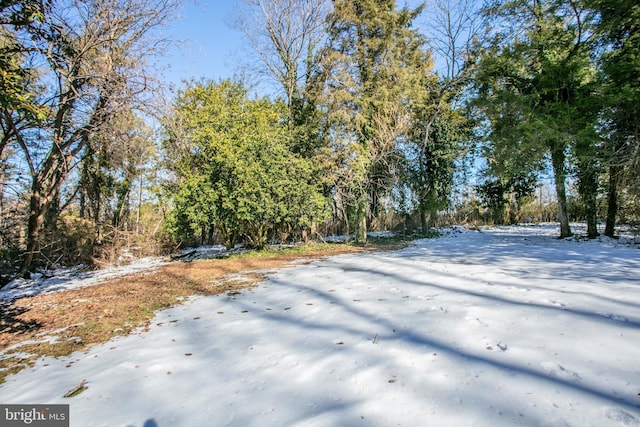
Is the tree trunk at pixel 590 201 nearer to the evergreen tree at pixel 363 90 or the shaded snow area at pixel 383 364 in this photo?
the evergreen tree at pixel 363 90

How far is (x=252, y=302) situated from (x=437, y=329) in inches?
101

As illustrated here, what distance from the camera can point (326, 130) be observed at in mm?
13352

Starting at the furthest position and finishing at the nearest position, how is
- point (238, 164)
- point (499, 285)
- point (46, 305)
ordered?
point (238, 164)
point (46, 305)
point (499, 285)

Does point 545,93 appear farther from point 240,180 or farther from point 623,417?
point 623,417

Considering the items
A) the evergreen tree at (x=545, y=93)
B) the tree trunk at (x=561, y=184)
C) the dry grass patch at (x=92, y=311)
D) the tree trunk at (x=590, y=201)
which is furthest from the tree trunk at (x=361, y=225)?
the tree trunk at (x=590, y=201)

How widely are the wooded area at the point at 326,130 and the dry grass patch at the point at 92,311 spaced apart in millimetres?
2164

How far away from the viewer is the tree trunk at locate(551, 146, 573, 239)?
35.5 feet

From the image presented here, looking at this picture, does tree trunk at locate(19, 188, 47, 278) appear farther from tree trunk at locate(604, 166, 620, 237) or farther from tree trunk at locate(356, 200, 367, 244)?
tree trunk at locate(604, 166, 620, 237)

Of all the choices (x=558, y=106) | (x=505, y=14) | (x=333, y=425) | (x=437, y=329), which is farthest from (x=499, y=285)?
(x=505, y=14)

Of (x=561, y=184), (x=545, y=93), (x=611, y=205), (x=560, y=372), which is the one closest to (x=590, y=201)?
(x=611, y=205)

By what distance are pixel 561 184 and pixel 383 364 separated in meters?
12.5

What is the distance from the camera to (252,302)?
4.20 m

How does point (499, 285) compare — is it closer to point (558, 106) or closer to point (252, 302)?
point (252, 302)

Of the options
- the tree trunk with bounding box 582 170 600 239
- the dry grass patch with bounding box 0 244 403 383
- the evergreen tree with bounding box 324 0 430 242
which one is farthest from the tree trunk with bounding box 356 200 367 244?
the tree trunk with bounding box 582 170 600 239
